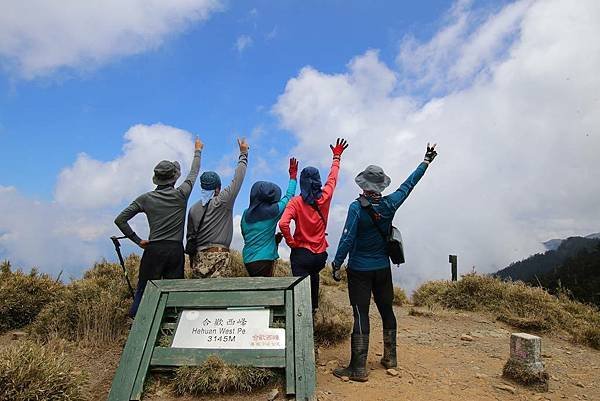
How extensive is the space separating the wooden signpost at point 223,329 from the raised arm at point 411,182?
1350 mm

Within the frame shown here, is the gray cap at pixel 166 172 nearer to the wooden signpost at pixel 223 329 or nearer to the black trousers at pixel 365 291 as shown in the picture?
the wooden signpost at pixel 223 329

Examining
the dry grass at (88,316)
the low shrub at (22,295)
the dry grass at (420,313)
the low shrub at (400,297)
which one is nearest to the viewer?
the dry grass at (88,316)

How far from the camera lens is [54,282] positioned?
909 centimetres

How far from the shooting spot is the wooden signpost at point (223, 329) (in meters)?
4.59

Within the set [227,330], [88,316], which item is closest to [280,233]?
[227,330]

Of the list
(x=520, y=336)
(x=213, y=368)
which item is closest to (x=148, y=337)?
(x=213, y=368)

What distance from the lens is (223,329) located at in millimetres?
4887

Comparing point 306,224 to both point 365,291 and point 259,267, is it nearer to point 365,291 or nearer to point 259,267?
point 259,267

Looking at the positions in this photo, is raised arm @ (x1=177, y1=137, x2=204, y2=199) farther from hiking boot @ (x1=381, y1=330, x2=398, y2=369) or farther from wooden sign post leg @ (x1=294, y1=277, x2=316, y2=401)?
hiking boot @ (x1=381, y1=330, x2=398, y2=369)

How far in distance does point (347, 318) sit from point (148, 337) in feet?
11.1

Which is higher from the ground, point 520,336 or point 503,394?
point 520,336

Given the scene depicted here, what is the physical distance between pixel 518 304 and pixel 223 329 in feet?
24.6

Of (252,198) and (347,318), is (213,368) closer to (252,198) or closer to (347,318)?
(252,198)

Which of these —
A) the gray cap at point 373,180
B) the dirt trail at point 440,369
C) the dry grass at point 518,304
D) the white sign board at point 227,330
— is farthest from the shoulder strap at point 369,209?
the dry grass at point 518,304
